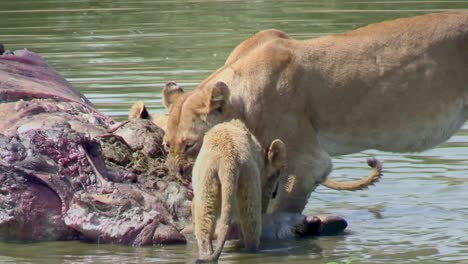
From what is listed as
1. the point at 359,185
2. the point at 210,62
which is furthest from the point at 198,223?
the point at 210,62

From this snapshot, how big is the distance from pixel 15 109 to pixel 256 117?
180 cm

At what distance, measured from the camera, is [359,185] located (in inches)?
374

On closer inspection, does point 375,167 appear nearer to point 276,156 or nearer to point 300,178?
point 300,178

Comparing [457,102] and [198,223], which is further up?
[457,102]

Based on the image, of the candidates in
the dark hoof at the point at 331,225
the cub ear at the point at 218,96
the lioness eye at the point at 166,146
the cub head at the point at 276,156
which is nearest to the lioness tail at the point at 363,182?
the dark hoof at the point at 331,225

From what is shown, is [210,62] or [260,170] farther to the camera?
[210,62]

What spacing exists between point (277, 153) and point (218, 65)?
24.6 feet

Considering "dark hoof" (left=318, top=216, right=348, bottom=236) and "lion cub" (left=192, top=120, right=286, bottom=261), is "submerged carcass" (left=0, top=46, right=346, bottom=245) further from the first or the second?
"lion cub" (left=192, top=120, right=286, bottom=261)

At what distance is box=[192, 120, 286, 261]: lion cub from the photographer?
7738mm

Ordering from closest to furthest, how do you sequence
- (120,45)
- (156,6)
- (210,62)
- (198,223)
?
(198,223) < (210,62) < (120,45) < (156,6)

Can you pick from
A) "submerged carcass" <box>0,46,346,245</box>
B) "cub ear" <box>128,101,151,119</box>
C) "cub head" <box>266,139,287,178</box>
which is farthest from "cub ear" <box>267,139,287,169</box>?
"cub ear" <box>128,101,151,119</box>

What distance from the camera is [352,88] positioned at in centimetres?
930

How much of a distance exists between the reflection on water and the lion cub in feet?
0.94

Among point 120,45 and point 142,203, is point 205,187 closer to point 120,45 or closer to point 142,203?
point 142,203
